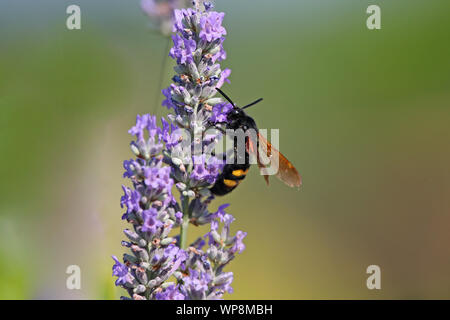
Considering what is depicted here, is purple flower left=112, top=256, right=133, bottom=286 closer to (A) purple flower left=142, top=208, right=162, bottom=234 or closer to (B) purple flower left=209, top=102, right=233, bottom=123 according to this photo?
(A) purple flower left=142, top=208, right=162, bottom=234

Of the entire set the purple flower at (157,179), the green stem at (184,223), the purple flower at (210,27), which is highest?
the purple flower at (210,27)

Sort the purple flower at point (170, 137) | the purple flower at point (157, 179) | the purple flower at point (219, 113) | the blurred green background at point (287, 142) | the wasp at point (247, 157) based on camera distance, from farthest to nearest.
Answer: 1. the blurred green background at point (287, 142)
2. the wasp at point (247, 157)
3. the purple flower at point (219, 113)
4. the purple flower at point (170, 137)
5. the purple flower at point (157, 179)

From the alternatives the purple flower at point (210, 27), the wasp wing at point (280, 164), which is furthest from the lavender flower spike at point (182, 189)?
the wasp wing at point (280, 164)

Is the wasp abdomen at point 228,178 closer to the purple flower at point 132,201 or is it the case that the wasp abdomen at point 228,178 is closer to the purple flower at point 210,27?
the purple flower at point 132,201

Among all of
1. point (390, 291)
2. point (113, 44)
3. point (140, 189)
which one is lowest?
point (390, 291)

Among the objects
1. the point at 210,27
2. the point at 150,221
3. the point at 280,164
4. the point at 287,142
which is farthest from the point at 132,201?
the point at 287,142

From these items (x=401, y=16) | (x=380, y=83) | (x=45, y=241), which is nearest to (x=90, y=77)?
(x=45, y=241)

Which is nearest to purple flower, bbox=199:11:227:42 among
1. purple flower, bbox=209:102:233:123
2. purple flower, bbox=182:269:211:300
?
purple flower, bbox=209:102:233:123

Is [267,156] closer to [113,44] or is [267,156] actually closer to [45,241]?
[45,241]
